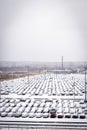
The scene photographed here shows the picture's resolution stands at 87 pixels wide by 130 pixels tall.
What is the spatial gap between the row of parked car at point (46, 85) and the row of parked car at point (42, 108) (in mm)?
177

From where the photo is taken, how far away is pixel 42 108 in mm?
3740

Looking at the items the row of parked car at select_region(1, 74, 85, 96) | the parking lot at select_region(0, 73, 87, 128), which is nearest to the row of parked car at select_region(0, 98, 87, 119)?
the parking lot at select_region(0, 73, 87, 128)

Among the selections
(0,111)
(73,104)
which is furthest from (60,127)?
(0,111)

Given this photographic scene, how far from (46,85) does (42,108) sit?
2.15ft

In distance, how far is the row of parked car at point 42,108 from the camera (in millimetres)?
3561

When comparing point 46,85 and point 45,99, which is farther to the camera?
point 46,85

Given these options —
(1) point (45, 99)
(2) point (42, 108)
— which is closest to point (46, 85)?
(1) point (45, 99)

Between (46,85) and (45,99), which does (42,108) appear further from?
(46,85)

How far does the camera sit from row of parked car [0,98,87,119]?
356 centimetres

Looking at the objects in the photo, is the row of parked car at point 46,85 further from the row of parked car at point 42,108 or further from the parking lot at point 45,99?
the row of parked car at point 42,108

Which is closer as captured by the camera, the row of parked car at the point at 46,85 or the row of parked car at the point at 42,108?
the row of parked car at the point at 42,108

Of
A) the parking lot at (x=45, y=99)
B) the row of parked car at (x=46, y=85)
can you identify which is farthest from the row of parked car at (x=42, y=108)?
the row of parked car at (x=46, y=85)

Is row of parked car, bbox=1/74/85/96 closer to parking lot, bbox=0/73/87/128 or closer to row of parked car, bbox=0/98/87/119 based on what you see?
parking lot, bbox=0/73/87/128

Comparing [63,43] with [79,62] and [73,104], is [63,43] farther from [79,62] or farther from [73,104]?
[73,104]
